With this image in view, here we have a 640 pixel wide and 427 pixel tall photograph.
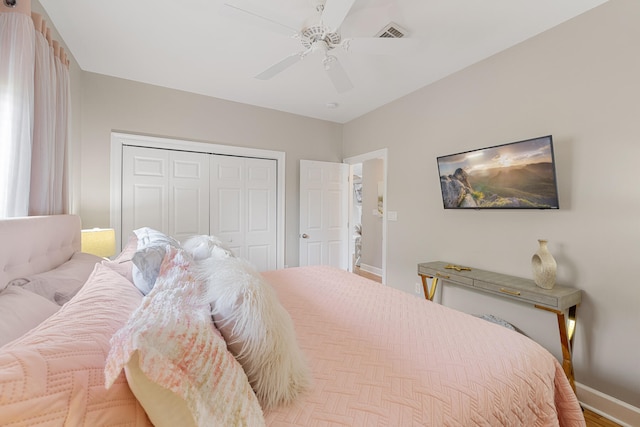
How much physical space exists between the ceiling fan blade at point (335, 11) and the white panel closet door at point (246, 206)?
240cm

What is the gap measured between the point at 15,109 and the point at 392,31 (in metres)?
2.39

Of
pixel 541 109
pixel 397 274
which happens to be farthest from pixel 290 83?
pixel 397 274

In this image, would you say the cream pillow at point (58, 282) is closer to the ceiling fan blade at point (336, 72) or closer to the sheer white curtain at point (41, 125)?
the sheer white curtain at point (41, 125)

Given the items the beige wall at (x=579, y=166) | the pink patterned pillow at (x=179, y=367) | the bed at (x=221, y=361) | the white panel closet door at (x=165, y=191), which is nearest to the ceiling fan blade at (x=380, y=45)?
the beige wall at (x=579, y=166)

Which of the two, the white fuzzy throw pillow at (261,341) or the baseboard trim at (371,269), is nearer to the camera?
the white fuzzy throw pillow at (261,341)

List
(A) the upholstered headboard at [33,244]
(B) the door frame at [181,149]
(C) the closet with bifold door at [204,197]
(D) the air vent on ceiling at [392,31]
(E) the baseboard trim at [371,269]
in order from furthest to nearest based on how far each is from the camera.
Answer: (E) the baseboard trim at [371,269] < (C) the closet with bifold door at [204,197] < (B) the door frame at [181,149] < (D) the air vent on ceiling at [392,31] < (A) the upholstered headboard at [33,244]

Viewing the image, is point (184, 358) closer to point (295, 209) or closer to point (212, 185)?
point (212, 185)

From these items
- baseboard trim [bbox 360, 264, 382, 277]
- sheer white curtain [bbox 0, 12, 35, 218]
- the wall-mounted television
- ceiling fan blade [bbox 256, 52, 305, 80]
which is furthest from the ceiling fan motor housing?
baseboard trim [bbox 360, 264, 382, 277]

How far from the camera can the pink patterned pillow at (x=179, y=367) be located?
0.51 meters

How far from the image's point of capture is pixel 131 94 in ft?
9.95

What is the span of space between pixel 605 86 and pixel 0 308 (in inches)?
133

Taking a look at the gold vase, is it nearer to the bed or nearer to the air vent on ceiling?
the bed

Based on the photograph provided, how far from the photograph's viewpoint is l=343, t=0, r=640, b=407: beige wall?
178 cm

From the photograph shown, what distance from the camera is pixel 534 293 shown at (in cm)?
193
